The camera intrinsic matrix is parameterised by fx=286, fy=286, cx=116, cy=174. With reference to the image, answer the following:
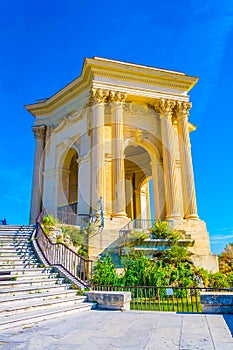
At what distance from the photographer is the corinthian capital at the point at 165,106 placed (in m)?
21.7

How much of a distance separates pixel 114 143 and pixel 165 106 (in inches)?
213

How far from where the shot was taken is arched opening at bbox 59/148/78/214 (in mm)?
23183

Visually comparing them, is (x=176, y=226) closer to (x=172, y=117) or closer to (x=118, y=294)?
(x=172, y=117)

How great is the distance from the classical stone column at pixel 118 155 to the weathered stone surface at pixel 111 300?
9.89 meters

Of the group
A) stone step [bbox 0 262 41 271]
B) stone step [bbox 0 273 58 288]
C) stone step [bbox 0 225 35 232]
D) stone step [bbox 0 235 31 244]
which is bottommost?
stone step [bbox 0 273 58 288]

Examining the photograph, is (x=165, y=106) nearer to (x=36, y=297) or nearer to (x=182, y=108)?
(x=182, y=108)

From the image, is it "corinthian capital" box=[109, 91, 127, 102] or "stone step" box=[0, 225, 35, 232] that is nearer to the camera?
"stone step" box=[0, 225, 35, 232]

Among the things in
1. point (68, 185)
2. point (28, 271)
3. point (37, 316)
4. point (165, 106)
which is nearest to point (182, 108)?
point (165, 106)

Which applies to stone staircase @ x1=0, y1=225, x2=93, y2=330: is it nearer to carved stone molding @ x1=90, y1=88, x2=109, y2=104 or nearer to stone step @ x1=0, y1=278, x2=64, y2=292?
stone step @ x1=0, y1=278, x2=64, y2=292

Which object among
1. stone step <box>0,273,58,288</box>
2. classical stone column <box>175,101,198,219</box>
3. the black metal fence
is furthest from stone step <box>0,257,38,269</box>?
classical stone column <box>175,101,198,219</box>

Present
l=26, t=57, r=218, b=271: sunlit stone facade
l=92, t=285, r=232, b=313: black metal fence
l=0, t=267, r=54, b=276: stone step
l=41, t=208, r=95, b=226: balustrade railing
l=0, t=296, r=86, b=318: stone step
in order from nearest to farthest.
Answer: l=0, t=296, r=86, b=318: stone step → l=92, t=285, r=232, b=313: black metal fence → l=0, t=267, r=54, b=276: stone step → l=41, t=208, r=95, b=226: balustrade railing → l=26, t=57, r=218, b=271: sunlit stone facade

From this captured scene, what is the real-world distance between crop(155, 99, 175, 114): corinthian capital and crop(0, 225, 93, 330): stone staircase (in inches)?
565

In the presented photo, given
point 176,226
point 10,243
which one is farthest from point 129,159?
point 10,243

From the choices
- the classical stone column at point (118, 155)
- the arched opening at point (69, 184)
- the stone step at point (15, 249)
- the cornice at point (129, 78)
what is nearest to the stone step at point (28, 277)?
the stone step at point (15, 249)
